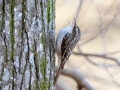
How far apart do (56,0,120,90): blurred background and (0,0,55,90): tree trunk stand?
1337 millimetres

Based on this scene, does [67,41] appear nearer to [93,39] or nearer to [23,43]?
[23,43]

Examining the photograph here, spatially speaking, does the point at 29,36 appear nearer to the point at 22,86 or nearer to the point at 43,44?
the point at 43,44

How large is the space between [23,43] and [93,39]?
225cm

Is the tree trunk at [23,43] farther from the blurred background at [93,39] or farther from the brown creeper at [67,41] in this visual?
the blurred background at [93,39]

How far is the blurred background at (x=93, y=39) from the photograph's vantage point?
4.19 m

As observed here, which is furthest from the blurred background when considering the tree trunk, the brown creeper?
the tree trunk

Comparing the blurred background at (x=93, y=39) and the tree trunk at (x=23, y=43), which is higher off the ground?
the tree trunk at (x=23, y=43)

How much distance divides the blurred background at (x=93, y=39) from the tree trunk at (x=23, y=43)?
1337mm

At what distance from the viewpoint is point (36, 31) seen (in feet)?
7.84

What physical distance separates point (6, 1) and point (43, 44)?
402 millimetres

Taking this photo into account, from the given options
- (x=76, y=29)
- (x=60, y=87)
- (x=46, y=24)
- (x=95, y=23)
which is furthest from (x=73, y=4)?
(x=46, y=24)

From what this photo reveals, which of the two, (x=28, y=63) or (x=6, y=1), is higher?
(x=6, y=1)

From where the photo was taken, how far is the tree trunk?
7.48 feet

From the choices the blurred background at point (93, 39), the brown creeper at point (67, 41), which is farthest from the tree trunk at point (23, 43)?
the blurred background at point (93, 39)
